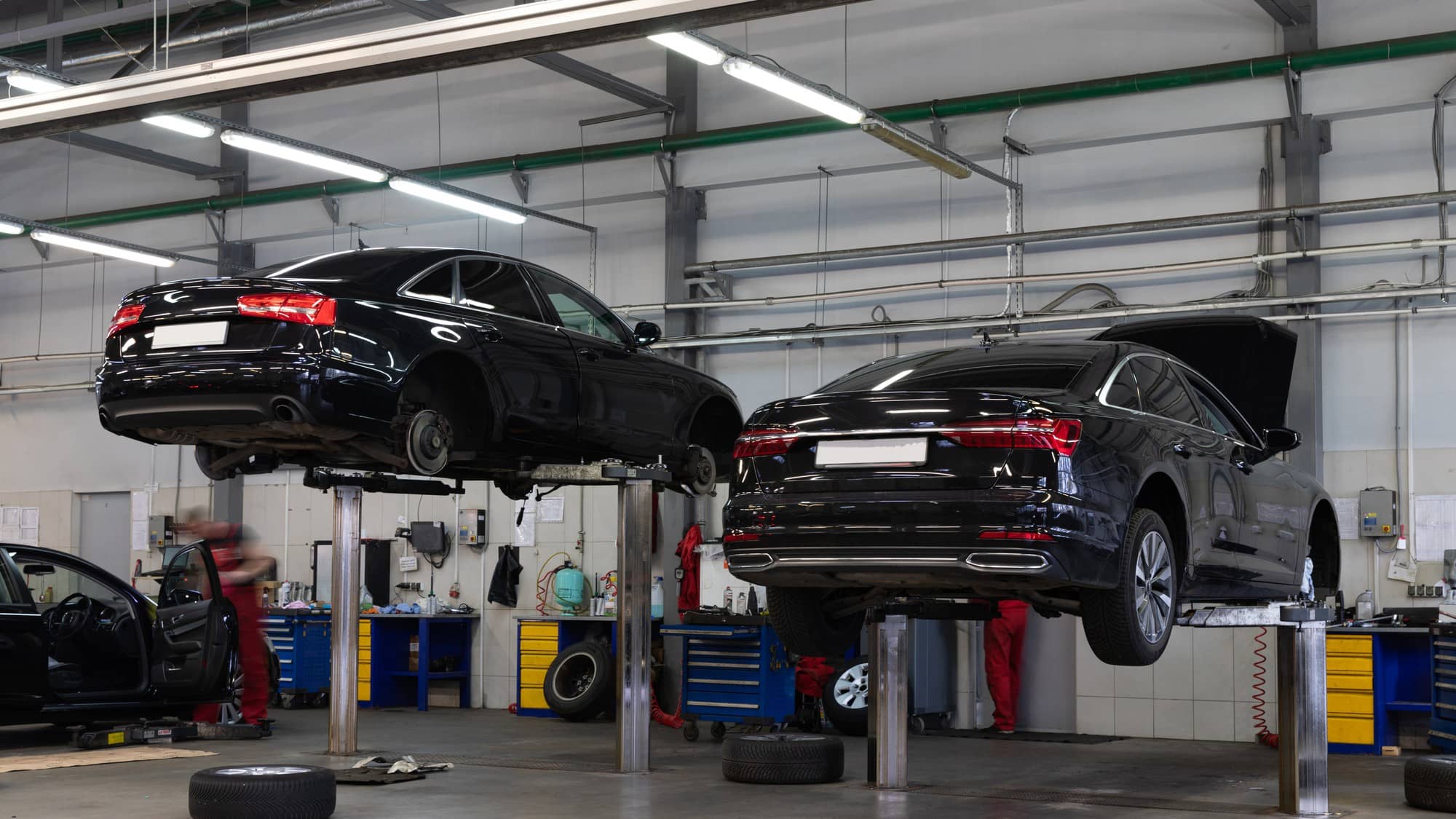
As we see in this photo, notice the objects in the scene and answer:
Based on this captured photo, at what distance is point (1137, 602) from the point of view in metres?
5.02

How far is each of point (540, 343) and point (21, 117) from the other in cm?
253

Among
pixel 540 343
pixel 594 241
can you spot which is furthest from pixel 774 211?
pixel 540 343

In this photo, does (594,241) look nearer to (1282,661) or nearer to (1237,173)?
(1237,173)

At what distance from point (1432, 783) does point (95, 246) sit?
11.4m

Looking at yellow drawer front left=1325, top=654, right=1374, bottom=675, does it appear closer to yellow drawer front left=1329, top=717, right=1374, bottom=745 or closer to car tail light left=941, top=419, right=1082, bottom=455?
yellow drawer front left=1329, top=717, right=1374, bottom=745

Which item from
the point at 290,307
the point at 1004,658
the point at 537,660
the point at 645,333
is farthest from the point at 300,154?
the point at 1004,658

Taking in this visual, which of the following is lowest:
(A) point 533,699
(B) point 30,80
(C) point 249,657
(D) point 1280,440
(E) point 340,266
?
(A) point 533,699

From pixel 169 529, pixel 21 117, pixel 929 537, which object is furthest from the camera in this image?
pixel 169 529

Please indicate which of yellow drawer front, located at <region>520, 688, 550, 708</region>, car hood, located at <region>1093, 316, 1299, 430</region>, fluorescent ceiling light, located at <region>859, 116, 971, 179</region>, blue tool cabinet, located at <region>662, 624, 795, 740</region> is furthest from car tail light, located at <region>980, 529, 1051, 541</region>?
yellow drawer front, located at <region>520, 688, 550, 708</region>

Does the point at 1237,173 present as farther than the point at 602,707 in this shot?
No

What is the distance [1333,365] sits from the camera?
10.6m

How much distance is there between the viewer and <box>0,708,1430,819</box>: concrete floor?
264 inches

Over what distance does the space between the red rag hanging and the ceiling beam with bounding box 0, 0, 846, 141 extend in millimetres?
6618

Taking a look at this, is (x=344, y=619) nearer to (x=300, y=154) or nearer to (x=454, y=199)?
(x=300, y=154)
